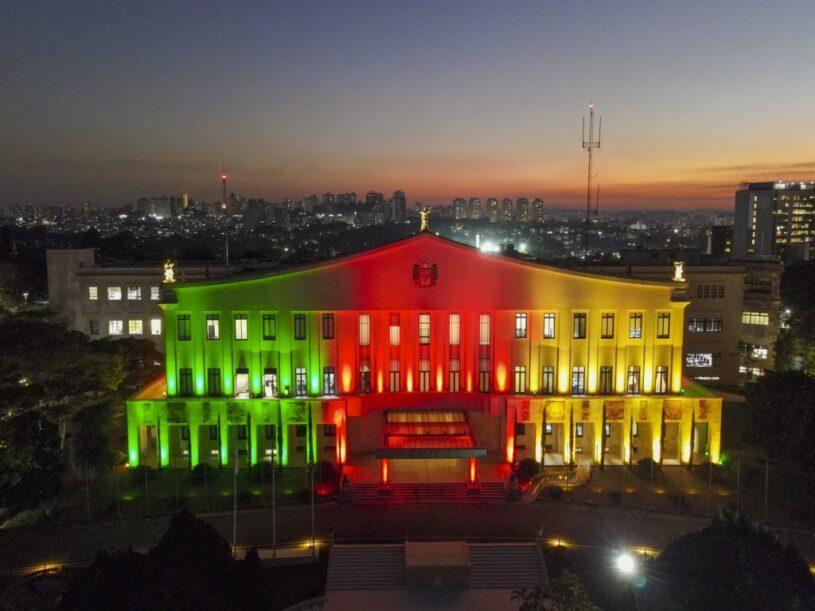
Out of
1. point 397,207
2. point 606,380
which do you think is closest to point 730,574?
point 606,380

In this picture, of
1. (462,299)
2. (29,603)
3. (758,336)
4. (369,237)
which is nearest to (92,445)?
(29,603)

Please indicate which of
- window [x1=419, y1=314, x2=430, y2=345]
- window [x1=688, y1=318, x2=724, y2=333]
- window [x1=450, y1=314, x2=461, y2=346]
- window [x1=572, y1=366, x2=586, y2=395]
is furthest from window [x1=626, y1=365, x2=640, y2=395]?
window [x1=688, y1=318, x2=724, y2=333]

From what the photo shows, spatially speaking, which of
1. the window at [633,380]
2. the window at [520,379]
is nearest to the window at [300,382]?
the window at [520,379]

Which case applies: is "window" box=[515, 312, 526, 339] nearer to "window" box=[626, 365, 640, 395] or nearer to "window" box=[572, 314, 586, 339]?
"window" box=[572, 314, 586, 339]

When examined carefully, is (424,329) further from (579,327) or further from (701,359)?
(701,359)

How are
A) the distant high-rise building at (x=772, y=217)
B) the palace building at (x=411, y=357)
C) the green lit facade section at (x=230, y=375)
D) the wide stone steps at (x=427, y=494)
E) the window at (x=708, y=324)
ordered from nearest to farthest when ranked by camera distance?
the wide stone steps at (x=427, y=494) → the green lit facade section at (x=230, y=375) → the palace building at (x=411, y=357) → the window at (x=708, y=324) → the distant high-rise building at (x=772, y=217)

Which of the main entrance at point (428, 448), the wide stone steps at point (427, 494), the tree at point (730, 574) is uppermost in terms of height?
the tree at point (730, 574)

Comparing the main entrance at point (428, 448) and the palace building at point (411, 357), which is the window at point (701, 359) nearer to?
the palace building at point (411, 357)
